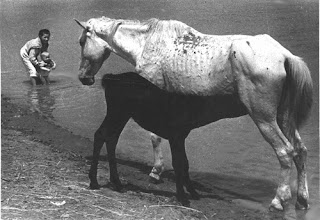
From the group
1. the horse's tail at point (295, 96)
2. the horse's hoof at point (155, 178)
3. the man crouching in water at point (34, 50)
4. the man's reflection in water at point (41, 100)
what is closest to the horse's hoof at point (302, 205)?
the horse's tail at point (295, 96)

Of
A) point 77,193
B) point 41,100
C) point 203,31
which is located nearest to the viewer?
point 77,193

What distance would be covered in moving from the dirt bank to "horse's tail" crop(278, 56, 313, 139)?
83cm

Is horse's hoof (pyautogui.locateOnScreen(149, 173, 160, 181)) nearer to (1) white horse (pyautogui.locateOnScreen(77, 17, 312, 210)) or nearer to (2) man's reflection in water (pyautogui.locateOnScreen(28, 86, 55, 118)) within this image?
(1) white horse (pyautogui.locateOnScreen(77, 17, 312, 210))

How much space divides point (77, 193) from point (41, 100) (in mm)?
3998

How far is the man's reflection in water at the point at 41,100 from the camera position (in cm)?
950

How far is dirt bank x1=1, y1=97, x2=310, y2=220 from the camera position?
575 centimetres

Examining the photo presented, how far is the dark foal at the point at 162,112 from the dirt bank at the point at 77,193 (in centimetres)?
20

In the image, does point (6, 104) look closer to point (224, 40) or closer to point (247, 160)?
point (247, 160)

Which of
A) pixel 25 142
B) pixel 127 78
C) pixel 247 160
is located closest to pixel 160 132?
pixel 127 78

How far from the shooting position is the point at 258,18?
917 centimetres

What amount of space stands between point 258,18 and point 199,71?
3570mm

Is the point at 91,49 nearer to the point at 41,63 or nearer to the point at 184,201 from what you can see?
the point at 184,201

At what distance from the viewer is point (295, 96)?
5.85 metres

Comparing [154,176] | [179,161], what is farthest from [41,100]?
[179,161]
